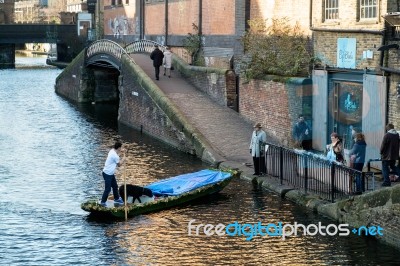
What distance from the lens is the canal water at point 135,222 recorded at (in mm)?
19344

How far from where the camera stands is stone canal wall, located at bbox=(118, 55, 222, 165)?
3397 centimetres

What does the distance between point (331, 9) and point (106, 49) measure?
23.8 metres

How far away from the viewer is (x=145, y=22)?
57969 millimetres

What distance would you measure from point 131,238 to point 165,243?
0.99m

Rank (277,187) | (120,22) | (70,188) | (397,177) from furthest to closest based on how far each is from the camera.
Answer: (120,22)
(70,188)
(277,187)
(397,177)

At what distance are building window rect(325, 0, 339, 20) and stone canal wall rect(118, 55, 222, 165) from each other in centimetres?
651

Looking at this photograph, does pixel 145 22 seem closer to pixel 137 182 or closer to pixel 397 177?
pixel 137 182

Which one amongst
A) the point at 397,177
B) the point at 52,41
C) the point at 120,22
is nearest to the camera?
the point at 397,177

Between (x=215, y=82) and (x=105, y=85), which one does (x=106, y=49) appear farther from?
(x=215, y=82)

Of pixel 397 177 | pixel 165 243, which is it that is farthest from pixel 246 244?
pixel 397 177

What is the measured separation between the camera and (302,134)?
31469mm

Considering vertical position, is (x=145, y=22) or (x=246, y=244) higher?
(x=145, y=22)

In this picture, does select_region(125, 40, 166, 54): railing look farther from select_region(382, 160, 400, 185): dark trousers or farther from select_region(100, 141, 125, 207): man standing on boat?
select_region(382, 160, 400, 185): dark trousers

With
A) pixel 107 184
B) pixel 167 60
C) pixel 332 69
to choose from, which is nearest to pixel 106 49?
pixel 167 60
